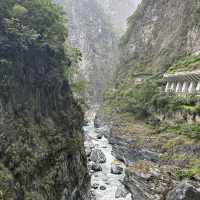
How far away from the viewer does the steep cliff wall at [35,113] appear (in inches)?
763

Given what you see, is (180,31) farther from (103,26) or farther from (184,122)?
(103,26)

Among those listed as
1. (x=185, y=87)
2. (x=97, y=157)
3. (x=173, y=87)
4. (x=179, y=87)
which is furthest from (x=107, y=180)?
(x=173, y=87)

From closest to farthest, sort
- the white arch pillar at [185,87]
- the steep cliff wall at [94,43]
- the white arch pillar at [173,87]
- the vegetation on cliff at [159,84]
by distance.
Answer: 1. the vegetation on cliff at [159,84]
2. the white arch pillar at [185,87]
3. the white arch pillar at [173,87]
4. the steep cliff wall at [94,43]

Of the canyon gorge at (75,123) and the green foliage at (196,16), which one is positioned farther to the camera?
the green foliage at (196,16)

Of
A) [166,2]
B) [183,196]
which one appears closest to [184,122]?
[183,196]

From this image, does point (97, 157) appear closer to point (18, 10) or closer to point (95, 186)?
point (95, 186)

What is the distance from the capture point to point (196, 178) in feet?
76.4

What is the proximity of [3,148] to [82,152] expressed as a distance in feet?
44.5

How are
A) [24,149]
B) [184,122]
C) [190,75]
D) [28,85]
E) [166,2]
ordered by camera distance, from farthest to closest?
1. [166,2]
2. [190,75]
3. [184,122]
4. [28,85]
5. [24,149]

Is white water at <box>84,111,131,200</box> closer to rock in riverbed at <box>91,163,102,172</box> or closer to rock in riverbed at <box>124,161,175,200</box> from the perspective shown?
rock in riverbed at <box>91,163,102,172</box>

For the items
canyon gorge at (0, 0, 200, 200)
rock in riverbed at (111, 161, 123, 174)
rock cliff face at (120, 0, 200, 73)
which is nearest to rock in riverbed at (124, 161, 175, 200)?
canyon gorge at (0, 0, 200, 200)

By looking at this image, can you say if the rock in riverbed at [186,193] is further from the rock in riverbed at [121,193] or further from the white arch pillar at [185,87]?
the white arch pillar at [185,87]

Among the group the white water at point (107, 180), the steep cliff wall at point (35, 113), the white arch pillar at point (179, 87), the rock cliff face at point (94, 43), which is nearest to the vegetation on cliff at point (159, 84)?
the white arch pillar at point (179, 87)

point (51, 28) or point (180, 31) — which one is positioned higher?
point (180, 31)
